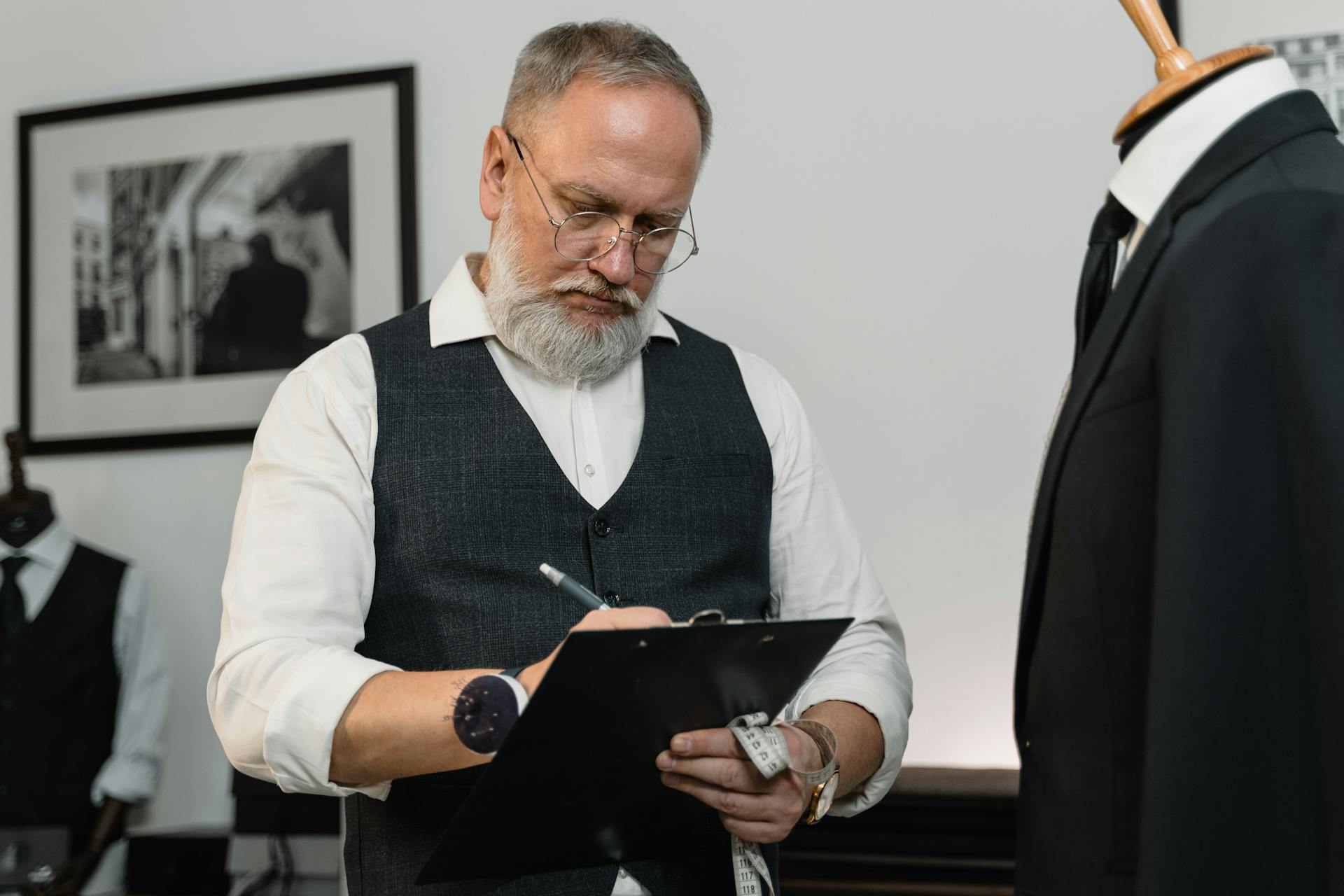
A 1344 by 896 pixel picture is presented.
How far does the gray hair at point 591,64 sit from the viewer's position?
5.02 ft

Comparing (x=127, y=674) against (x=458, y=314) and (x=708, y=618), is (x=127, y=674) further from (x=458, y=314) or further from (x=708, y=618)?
(x=708, y=618)

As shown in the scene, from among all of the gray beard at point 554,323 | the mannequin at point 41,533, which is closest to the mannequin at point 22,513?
the mannequin at point 41,533

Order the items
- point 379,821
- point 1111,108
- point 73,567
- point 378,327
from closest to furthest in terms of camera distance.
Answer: point 379,821
point 378,327
point 1111,108
point 73,567

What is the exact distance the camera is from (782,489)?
167cm

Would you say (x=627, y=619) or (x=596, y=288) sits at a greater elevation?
(x=596, y=288)

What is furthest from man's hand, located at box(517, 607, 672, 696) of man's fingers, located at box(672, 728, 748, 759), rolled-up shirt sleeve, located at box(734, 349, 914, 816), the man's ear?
the man's ear

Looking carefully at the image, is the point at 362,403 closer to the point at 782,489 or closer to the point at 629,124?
the point at 629,124

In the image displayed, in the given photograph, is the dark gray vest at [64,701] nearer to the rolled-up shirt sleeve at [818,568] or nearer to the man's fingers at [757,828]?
the rolled-up shirt sleeve at [818,568]

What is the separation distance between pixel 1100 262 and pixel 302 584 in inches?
33.4

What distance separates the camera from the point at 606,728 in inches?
43.7

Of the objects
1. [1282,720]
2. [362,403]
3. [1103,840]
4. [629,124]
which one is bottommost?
[1103,840]

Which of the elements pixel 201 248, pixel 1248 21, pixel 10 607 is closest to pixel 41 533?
pixel 10 607

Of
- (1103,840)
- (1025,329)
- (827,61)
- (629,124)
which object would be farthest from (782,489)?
(827,61)

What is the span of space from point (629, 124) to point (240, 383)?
171cm
